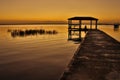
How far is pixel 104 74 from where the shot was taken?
5969 millimetres

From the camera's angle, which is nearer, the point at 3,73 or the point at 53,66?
the point at 3,73

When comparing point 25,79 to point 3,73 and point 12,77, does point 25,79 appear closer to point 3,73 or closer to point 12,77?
point 12,77

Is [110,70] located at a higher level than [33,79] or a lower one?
higher

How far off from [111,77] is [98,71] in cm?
77

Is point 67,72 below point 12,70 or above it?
above

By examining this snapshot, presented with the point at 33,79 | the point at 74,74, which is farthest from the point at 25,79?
the point at 74,74

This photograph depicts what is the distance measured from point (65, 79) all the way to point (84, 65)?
2.13 meters

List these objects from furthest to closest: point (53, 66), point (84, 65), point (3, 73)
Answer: point (53, 66) < point (3, 73) < point (84, 65)

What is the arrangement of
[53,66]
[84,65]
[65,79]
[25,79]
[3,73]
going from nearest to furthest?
[65,79] → [84,65] → [25,79] → [3,73] → [53,66]

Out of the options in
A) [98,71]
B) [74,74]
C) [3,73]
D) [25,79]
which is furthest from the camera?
[3,73]

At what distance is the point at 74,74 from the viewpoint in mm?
5918

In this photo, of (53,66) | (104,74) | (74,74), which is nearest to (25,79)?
(53,66)

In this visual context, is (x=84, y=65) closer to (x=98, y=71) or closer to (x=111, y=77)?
(x=98, y=71)

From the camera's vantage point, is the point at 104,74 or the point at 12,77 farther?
the point at 12,77
